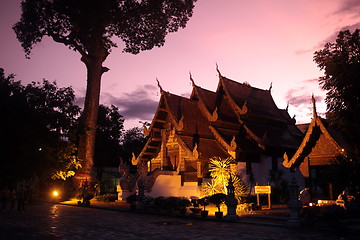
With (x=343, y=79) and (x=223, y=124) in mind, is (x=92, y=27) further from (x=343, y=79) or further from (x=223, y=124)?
(x=343, y=79)

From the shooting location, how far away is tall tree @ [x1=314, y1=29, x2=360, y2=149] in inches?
497

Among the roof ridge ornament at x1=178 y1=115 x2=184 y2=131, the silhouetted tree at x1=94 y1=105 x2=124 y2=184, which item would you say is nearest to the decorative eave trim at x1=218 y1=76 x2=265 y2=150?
the roof ridge ornament at x1=178 y1=115 x2=184 y2=131

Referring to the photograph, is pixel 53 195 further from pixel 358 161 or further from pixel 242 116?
pixel 358 161

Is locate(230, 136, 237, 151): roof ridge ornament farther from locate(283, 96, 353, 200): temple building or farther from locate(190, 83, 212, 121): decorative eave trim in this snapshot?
locate(283, 96, 353, 200): temple building

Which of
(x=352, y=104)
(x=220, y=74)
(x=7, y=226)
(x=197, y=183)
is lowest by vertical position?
(x=7, y=226)

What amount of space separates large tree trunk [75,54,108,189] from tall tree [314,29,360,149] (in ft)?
70.7

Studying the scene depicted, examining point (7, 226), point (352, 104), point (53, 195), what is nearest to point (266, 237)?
point (352, 104)

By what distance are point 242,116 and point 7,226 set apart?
20.0m

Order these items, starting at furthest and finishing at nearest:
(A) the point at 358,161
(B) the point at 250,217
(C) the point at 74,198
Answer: (C) the point at 74,198
(B) the point at 250,217
(A) the point at 358,161

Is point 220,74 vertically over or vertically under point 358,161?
over

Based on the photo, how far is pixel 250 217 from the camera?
1647cm

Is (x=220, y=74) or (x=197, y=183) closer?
(x=197, y=183)

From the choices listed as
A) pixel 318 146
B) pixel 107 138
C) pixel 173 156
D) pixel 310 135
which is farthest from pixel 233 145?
pixel 107 138

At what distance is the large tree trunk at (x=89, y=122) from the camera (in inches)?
1230
